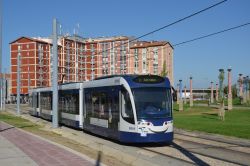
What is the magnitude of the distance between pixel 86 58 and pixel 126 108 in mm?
113498

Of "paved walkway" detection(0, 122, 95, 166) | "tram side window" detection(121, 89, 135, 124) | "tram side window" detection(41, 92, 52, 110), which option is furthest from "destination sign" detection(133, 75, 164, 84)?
"tram side window" detection(41, 92, 52, 110)

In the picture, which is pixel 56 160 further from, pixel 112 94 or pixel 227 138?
pixel 227 138

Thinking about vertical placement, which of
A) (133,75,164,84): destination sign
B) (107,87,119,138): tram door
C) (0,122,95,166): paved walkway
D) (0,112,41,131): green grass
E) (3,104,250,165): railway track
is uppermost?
(133,75,164,84): destination sign

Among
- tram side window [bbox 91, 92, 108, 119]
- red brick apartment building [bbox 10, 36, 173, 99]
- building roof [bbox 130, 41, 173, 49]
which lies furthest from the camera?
red brick apartment building [bbox 10, 36, 173, 99]

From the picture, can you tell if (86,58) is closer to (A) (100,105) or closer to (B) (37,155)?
(A) (100,105)

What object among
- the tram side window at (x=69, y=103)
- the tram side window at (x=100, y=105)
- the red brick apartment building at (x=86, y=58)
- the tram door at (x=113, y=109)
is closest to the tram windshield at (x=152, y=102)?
the tram door at (x=113, y=109)

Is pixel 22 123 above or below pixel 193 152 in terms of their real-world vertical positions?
below

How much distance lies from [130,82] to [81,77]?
108 metres

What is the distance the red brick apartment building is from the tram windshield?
9604 centimetres

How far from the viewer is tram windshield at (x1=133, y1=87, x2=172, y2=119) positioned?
17719 mm

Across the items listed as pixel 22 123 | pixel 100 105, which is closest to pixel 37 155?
pixel 100 105

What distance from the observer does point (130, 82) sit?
18234 mm

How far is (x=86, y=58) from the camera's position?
5148 inches

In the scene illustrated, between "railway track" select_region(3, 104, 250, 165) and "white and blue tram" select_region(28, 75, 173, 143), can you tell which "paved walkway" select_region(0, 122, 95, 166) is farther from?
"white and blue tram" select_region(28, 75, 173, 143)
